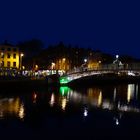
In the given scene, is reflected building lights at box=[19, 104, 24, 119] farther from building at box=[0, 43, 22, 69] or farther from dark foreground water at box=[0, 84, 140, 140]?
building at box=[0, 43, 22, 69]

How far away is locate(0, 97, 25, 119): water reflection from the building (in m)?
27.3

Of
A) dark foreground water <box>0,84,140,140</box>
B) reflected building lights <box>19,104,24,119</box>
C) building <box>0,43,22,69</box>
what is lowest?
dark foreground water <box>0,84,140,140</box>

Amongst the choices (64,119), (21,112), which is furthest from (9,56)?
(64,119)

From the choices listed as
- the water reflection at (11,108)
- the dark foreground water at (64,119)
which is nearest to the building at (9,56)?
the dark foreground water at (64,119)

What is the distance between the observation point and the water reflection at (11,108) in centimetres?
2816

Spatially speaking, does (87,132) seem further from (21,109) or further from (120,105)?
(120,105)

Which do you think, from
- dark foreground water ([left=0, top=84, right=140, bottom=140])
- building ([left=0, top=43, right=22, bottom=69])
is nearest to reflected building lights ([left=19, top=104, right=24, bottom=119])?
dark foreground water ([left=0, top=84, right=140, bottom=140])

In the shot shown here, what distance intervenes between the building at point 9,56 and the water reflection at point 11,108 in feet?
89.6

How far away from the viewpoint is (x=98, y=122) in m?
26.6

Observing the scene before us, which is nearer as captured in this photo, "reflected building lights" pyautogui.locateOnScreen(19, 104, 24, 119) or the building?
"reflected building lights" pyautogui.locateOnScreen(19, 104, 24, 119)

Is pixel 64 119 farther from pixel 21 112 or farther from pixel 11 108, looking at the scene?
pixel 11 108

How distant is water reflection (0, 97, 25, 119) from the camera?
28.2 metres

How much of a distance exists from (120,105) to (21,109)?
10.9 metres

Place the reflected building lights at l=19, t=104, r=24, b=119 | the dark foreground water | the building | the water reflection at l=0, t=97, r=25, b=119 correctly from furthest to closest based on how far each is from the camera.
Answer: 1. the building
2. the water reflection at l=0, t=97, r=25, b=119
3. the reflected building lights at l=19, t=104, r=24, b=119
4. the dark foreground water
